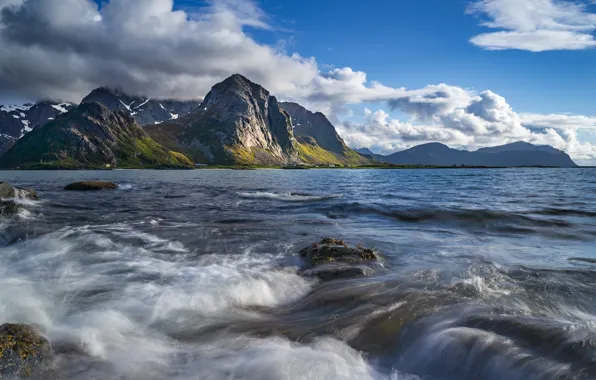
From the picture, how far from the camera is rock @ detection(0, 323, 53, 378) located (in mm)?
6070

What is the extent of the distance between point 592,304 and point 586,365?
4.26 meters

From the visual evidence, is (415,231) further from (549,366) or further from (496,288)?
(549,366)

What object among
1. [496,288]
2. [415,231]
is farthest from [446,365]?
[415,231]

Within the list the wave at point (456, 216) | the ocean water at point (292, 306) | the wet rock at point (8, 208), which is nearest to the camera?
the ocean water at point (292, 306)

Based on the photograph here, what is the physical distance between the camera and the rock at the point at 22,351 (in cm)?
607

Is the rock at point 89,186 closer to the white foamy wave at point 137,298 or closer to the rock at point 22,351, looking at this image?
the white foamy wave at point 137,298

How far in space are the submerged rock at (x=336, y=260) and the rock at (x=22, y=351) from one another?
7.74 m

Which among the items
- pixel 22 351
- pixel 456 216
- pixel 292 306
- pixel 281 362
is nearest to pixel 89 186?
pixel 456 216

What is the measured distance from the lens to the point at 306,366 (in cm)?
669

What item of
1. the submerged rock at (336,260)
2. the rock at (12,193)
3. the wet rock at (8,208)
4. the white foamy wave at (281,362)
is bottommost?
the white foamy wave at (281,362)

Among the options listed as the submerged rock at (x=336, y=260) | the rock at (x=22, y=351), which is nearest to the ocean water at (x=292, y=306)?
the rock at (x=22, y=351)

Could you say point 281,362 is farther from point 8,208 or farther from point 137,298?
point 8,208

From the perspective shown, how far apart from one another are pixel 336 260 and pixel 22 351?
9638 mm

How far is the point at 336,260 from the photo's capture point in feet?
44.5
